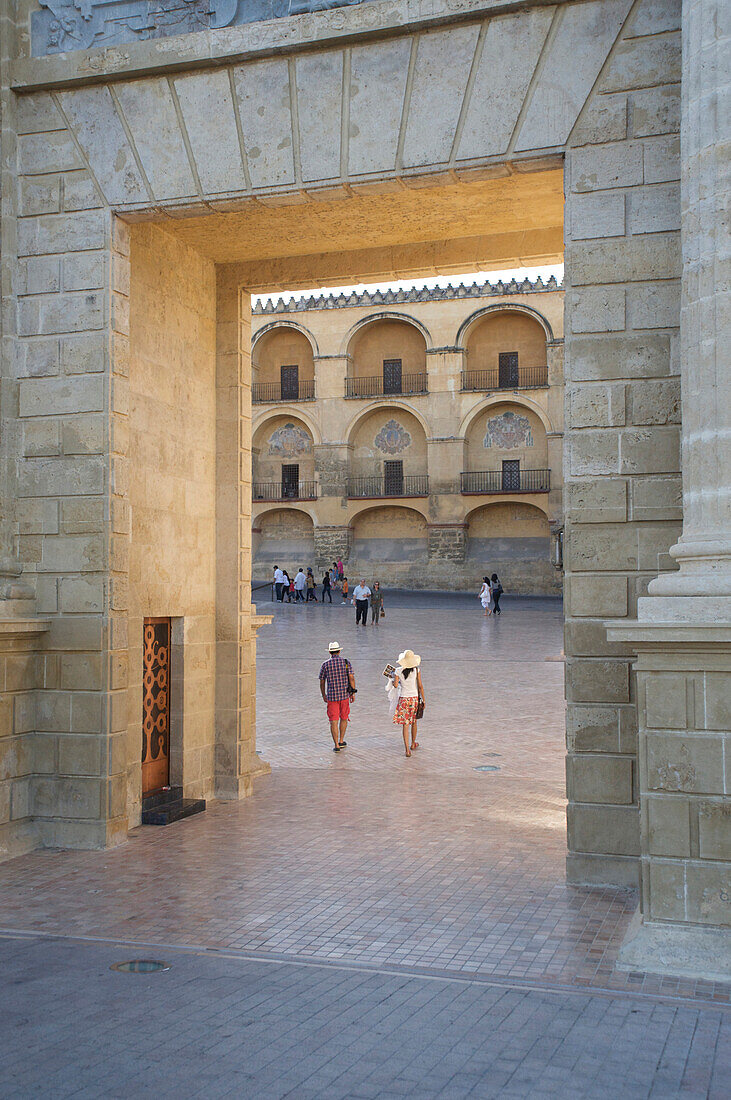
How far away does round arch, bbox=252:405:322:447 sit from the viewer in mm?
47406

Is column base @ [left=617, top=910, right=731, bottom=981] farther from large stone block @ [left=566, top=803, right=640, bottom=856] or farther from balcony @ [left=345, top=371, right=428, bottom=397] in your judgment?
balcony @ [left=345, top=371, right=428, bottom=397]

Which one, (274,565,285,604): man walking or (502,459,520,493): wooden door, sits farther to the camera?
(502,459,520,493): wooden door

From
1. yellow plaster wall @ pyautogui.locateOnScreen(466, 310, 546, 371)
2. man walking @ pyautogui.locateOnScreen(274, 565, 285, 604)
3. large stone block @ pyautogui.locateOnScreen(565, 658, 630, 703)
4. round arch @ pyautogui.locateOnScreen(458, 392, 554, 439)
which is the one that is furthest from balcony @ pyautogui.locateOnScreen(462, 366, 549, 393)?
large stone block @ pyautogui.locateOnScreen(565, 658, 630, 703)

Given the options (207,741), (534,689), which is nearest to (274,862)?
(207,741)

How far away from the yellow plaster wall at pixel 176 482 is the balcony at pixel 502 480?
34058 mm

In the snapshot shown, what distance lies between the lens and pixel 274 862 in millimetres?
8664

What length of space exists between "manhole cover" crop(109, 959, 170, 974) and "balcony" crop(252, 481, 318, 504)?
137ft

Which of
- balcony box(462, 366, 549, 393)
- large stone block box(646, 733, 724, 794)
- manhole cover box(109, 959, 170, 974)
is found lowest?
manhole cover box(109, 959, 170, 974)

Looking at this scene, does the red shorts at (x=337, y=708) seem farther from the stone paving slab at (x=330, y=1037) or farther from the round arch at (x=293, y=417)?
the round arch at (x=293, y=417)

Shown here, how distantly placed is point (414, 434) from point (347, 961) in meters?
41.4

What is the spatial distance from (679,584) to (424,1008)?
2.86 metres

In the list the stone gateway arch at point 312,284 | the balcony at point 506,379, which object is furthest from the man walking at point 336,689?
the balcony at point 506,379

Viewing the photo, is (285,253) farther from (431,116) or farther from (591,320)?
(591,320)

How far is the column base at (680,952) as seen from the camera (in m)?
5.84
